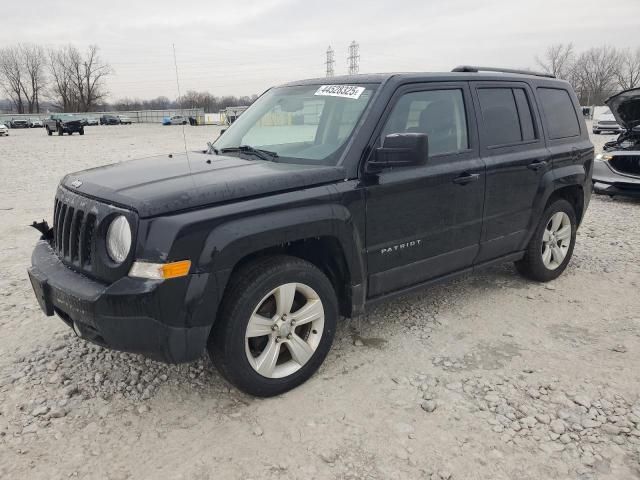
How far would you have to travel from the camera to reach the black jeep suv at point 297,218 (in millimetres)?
2557

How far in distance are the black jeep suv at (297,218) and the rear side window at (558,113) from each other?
8cm

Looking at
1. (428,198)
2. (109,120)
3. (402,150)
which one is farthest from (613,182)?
(109,120)

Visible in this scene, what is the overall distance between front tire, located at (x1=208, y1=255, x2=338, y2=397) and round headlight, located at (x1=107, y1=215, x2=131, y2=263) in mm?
575

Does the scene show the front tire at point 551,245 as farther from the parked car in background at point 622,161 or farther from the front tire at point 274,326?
the parked car in background at point 622,161

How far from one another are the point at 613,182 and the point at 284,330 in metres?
8.57

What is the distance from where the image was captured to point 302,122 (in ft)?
12.5

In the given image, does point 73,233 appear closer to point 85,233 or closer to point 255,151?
point 85,233

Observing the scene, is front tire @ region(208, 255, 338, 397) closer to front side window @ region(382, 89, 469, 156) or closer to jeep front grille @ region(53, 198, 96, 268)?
jeep front grille @ region(53, 198, 96, 268)

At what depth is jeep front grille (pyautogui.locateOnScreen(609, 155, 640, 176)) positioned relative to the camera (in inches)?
360

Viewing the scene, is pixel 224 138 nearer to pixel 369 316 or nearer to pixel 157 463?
pixel 369 316

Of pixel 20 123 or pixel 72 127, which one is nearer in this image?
pixel 72 127

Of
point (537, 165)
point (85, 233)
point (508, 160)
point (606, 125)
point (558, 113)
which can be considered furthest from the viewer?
point (606, 125)

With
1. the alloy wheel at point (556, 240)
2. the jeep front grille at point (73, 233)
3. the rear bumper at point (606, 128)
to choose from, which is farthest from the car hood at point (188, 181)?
the rear bumper at point (606, 128)

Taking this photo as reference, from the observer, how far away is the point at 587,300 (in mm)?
4551
